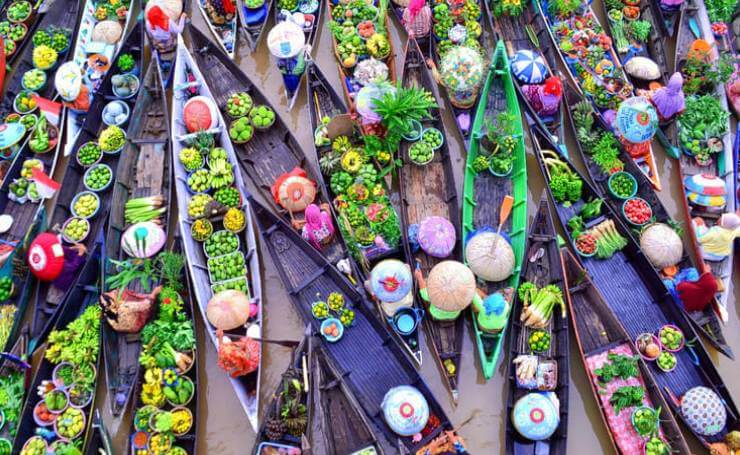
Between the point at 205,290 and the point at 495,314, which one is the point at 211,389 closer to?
the point at 205,290

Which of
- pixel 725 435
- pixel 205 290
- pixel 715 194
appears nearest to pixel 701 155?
pixel 715 194

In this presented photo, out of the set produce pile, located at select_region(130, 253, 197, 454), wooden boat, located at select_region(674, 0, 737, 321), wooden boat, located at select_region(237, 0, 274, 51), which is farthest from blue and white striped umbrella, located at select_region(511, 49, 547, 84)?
produce pile, located at select_region(130, 253, 197, 454)

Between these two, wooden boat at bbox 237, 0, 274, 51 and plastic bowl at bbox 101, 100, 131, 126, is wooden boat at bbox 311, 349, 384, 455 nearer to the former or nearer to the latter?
plastic bowl at bbox 101, 100, 131, 126

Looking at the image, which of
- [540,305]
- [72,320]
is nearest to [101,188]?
[72,320]

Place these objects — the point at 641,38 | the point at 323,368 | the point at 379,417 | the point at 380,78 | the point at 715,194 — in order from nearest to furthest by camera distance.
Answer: the point at 323,368, the point at 379,417, the point at 715,194, the point at 380,78, the point at 641,38

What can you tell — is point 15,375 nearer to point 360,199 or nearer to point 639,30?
point 360,199
